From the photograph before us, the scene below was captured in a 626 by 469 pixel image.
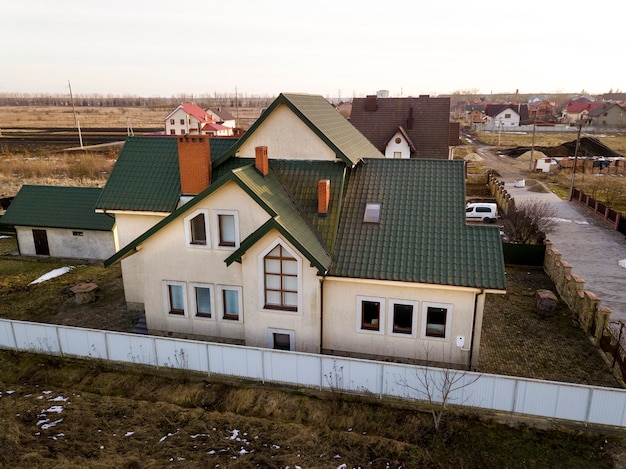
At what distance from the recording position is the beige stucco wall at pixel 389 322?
51.5 ft

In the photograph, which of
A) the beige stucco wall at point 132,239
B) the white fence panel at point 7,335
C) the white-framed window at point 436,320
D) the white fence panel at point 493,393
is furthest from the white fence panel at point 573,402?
the white fence panel at point 7,335

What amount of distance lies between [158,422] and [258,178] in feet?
29.4

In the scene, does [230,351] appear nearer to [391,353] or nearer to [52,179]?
[391,353]

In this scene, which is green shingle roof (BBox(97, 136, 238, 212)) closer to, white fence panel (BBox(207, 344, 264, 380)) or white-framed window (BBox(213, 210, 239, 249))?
white-framed window (BBox(213, 210, 239, 249))

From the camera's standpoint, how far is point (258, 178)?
17.1 meters

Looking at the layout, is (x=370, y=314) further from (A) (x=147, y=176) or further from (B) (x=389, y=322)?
(A) (x=147, y=176)

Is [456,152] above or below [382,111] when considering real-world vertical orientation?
below

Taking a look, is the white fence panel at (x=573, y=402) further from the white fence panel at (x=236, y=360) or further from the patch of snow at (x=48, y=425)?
the patch of snow at (x=48, y=425)

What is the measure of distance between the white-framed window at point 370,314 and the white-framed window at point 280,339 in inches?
103

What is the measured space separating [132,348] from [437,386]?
10809 mm

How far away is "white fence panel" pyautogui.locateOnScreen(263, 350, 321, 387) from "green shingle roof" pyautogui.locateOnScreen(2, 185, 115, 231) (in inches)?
681

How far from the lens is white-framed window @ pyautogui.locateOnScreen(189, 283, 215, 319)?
57.5 feet

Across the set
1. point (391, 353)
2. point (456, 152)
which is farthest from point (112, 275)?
point (456, 152)

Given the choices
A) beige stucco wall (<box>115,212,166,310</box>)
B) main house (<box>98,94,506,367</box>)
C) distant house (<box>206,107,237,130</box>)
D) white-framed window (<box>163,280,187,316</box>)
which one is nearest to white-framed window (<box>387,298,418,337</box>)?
main house (<box>98,94,506,367</box>)
